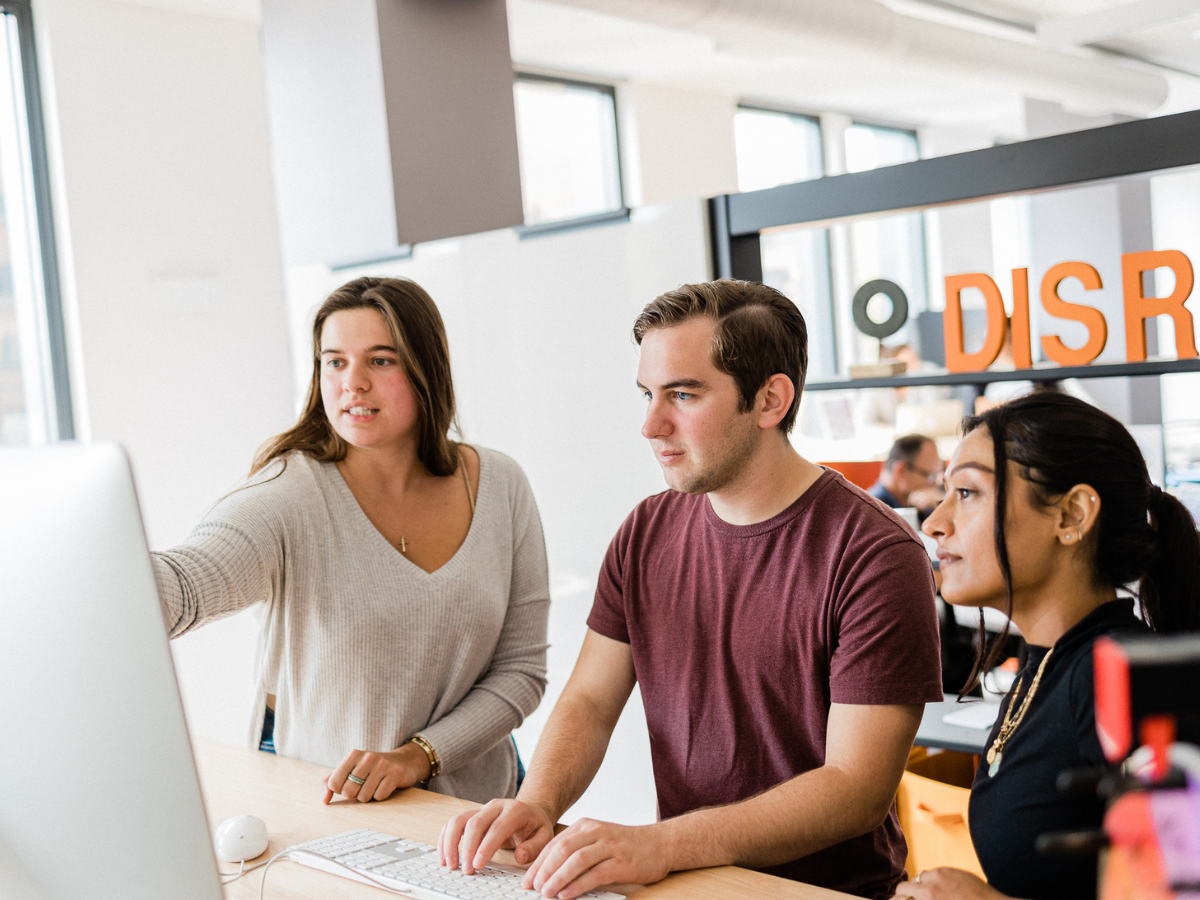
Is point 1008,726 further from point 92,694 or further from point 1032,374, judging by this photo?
point 1032,374

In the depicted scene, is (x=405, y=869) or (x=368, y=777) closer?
(x=405, y=869)

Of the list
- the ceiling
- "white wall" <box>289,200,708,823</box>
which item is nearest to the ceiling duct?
the ceiling

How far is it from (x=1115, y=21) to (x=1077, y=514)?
16.0 feet

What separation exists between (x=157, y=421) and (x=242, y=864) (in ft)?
9.59

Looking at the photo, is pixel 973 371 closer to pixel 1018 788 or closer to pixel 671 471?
pixel 671 471

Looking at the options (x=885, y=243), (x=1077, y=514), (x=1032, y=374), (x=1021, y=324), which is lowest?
(x=1077, y=514)

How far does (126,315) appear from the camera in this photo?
386cm

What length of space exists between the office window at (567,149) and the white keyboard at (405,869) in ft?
16.5

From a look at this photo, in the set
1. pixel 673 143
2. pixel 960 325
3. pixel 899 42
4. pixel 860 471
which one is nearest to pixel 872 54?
pixel 899 42

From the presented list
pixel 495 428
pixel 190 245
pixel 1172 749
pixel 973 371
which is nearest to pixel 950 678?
pixel 973 371

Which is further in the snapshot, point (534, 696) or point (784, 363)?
point (534, 696)

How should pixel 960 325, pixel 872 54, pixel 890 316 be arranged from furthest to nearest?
pixel 872 54 < pixel 890 316 < pixel 960 325

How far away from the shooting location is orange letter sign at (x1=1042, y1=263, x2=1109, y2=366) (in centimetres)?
226

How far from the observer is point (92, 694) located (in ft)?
2.52
